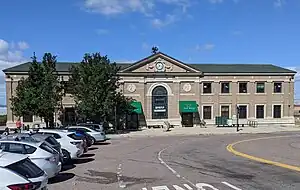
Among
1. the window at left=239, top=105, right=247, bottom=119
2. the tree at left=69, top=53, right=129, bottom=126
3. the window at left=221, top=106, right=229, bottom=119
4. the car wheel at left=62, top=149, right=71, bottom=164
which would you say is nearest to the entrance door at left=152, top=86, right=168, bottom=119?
the window at left=221, top=106, right=229, bottom=119

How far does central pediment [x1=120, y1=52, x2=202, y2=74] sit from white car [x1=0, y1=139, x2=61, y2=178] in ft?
147

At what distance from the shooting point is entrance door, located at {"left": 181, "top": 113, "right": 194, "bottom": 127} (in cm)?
5909

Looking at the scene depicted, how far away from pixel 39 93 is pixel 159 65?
1954 centimetres

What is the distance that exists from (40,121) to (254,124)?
30.1 metres

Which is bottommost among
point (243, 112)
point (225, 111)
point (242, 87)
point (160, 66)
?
point (243, 112)

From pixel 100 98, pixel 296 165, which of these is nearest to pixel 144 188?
pixel 296 165

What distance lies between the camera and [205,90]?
59.6m

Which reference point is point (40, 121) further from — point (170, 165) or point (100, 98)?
point (170, 165)

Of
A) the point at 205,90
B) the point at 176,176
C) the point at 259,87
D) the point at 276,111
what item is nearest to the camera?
the point at 176,176

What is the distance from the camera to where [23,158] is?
7.30m

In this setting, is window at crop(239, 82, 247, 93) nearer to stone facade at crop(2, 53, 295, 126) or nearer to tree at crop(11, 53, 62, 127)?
stone facade at crop(2, 53, 295, 126)

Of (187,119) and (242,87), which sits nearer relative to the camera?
(187,119)

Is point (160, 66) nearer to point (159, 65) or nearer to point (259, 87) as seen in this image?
point (159, 65)

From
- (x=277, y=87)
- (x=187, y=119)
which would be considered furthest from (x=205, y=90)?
(x=277, y=87)
